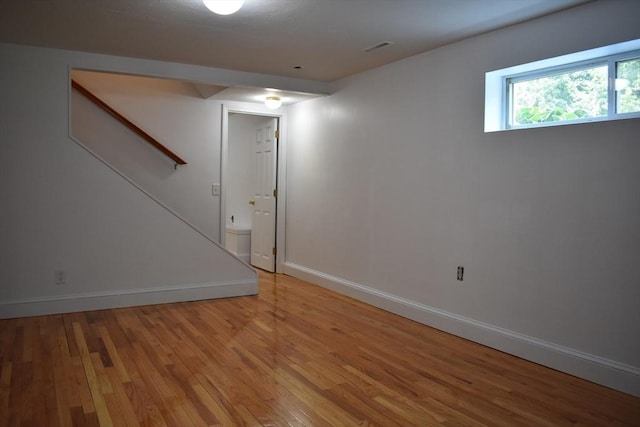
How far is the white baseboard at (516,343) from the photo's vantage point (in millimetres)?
2781

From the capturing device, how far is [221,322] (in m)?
3.99

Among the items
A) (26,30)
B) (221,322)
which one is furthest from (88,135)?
(221,322)

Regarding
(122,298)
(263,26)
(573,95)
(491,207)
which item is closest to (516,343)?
(491,207)

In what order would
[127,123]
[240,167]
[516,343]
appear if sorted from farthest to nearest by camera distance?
[240,167] → [127,123] → [516,343]

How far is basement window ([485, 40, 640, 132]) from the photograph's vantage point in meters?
2.89

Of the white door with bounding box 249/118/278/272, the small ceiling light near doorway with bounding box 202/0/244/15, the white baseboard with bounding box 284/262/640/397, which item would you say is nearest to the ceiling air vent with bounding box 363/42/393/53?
the small ceiling light near doorway with bounding box 202/0/244/15

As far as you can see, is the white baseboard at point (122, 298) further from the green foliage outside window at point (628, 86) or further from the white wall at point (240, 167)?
the green foliage outside window at point (628, 86)

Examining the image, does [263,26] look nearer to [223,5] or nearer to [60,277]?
[223,5]

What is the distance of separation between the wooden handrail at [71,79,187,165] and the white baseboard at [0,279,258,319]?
1600 mm

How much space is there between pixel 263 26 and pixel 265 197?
129 inches

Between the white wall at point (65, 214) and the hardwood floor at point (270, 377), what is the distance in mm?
327

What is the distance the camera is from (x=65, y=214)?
4168 millimetres

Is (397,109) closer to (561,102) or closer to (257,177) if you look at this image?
(561,102)

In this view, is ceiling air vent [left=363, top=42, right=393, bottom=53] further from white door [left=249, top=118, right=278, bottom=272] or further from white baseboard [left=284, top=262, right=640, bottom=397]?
white door [left=249, top=118, right=278, bottom=272]
